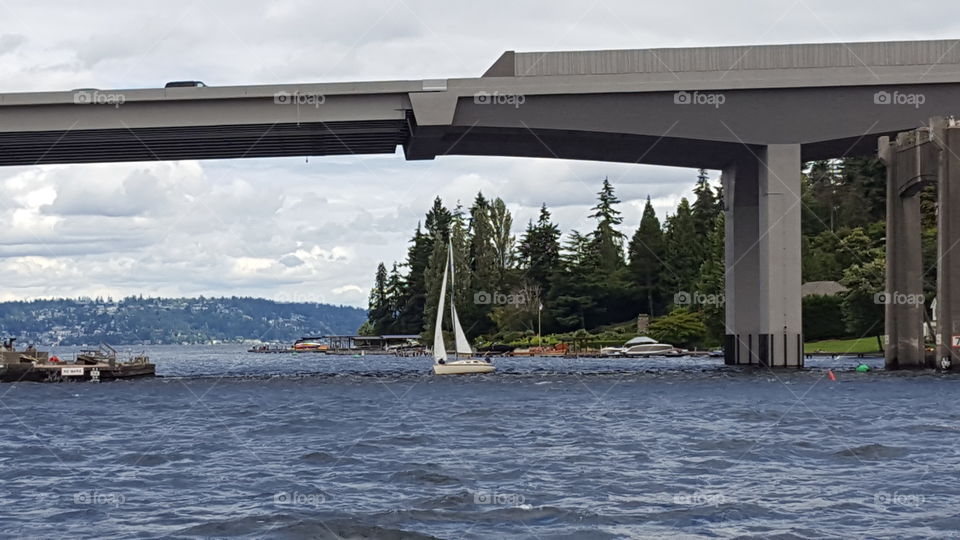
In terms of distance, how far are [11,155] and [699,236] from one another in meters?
105

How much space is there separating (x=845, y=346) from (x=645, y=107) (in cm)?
5554

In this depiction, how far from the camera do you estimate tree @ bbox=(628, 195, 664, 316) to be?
164 metres

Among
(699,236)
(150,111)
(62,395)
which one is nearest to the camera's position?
(62,395)

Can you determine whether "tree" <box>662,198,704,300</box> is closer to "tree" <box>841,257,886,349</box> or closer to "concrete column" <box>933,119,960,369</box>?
"tree" <box>841,257,886,349</box>

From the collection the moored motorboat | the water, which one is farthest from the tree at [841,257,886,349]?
the water

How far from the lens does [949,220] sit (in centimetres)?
7062

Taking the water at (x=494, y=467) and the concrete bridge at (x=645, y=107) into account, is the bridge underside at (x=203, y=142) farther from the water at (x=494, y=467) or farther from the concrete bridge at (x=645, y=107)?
the water at (x=494, y=467)

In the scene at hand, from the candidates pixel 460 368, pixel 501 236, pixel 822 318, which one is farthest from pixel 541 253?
pixel 460 368

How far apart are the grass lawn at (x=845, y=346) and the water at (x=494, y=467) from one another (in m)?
60.0

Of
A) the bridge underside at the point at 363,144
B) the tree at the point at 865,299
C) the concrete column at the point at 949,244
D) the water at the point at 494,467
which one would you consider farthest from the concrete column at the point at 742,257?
the water at the point at 494,467

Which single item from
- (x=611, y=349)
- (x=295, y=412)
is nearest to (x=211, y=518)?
(x=295, y=412)

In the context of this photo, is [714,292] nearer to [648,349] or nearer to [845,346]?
[648,349]

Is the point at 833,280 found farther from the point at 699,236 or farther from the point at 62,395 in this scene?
the point at 62,395

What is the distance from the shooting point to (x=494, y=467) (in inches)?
1209
